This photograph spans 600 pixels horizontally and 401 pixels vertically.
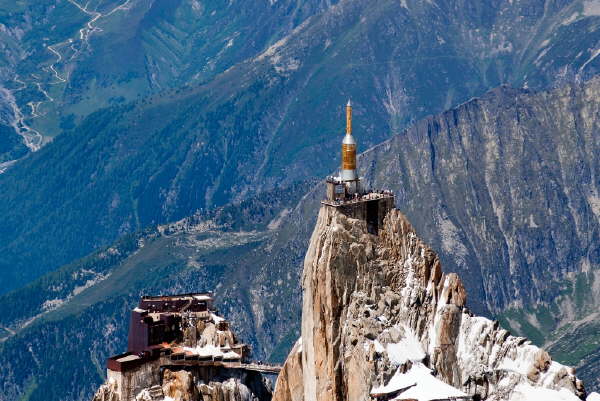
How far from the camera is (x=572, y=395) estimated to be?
157375 mm

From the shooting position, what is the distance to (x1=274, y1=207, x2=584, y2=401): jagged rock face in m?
163

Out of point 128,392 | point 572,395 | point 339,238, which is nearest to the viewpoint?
point 572,395

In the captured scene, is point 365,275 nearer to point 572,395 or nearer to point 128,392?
point 572,395

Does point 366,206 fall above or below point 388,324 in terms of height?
above

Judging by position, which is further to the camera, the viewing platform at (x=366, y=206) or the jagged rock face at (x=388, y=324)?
the viewing platform at (x=366, y=206)

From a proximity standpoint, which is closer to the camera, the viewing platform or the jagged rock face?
the jagged rock face

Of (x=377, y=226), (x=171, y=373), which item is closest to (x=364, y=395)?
(x=377, y=226)

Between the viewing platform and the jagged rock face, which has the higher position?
Answer: the viewing platform

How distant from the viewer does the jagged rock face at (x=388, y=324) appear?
163 m

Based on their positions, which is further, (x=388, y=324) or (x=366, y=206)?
(x=366, y=206)

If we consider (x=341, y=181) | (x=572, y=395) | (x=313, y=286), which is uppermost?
(x=341, y=181)

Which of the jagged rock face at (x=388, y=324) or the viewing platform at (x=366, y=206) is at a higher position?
the viewing platform at (x=366, y=206)

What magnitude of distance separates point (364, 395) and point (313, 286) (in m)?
13.9

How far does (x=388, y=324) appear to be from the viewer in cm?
16675
